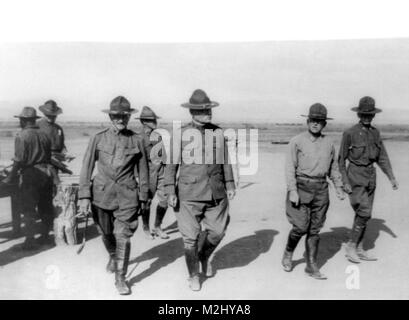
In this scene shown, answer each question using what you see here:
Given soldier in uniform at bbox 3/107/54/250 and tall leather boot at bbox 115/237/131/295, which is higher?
soldier in uniform at bbox 3/107/54/250

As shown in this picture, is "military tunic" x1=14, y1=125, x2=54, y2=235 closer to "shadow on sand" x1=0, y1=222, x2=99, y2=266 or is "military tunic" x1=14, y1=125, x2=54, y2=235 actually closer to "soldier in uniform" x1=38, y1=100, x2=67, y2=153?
"shadow on sand" x1=0, y1=222, x2=99, y2=266

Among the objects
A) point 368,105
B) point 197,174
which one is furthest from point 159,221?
point 368,105


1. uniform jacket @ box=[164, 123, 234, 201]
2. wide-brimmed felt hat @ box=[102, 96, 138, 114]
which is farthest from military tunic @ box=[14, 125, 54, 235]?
uniform jacket @ box=[164, 123, 234, 201]

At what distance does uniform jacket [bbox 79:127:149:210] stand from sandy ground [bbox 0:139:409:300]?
40.1 inches

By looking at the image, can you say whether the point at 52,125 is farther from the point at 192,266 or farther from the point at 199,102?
the point at 192,266

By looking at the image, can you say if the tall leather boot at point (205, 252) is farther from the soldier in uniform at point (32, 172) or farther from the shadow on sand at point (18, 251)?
the soldier in uniform at point (32, 172)

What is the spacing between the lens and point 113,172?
5.11 meters

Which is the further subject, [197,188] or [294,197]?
[294,197]

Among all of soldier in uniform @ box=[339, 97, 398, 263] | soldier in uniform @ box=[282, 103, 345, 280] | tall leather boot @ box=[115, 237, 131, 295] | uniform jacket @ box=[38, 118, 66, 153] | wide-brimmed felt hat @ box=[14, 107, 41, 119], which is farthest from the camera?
uniform jacket @ box=[38, 118, 66, 153]

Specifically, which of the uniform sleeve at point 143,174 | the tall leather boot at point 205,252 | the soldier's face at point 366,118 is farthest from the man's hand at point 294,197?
the uniform sleeve at point 143,174

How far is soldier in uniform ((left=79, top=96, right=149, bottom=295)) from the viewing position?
505 centimetres

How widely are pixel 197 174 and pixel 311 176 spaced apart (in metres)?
1.38

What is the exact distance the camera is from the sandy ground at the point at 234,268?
505cm
